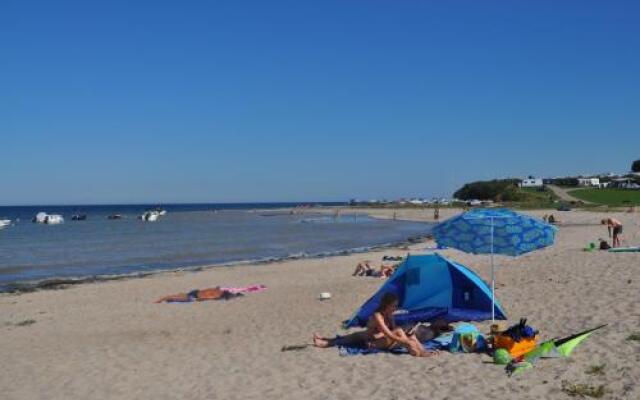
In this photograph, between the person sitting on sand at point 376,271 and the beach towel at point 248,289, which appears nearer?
the beach towel at point 248,289

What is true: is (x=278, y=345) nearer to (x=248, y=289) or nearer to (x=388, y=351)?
(x=388, y=351)

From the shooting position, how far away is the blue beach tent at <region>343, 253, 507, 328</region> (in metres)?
11.7

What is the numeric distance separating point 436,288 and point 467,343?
2.84 m

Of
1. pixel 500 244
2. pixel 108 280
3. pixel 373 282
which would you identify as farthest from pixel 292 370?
pixel 108 280

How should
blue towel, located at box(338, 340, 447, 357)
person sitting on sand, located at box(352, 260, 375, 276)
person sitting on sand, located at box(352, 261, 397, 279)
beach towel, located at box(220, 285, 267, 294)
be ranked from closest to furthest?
blue towel, located at box(338, 340, 447, 357), beach towel, located at box(220, 285, 267, 294), person sitting on sand, located at box(352, 261, 397, 279), person sitting on sand, located at box(352, 260, 375, 276)

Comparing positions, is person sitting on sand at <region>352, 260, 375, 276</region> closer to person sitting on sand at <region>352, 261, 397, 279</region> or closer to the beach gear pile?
person sitting on sand at <region>352, 261, 397, 279</region>

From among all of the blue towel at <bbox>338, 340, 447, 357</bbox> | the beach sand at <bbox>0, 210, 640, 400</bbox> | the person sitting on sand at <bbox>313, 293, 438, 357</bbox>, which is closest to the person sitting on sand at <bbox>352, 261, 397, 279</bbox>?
the beach sand at <bbox>0, 210, 640, 400</bbox>

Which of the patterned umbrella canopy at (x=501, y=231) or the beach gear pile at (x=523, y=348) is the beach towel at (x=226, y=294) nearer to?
the patterned umbrella canopy at (x=501, y=231)

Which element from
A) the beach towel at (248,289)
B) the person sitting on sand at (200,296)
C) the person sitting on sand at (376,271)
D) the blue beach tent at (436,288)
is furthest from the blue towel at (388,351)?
the person sitting on sand at (376,271)

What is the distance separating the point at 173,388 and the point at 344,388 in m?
2.25

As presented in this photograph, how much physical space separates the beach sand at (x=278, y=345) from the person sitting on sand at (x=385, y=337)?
24 centimetres

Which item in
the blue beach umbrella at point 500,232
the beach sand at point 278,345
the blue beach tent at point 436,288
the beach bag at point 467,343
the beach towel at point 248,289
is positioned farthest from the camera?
the beach towel at point 248,289

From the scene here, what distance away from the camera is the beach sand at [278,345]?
767 cm

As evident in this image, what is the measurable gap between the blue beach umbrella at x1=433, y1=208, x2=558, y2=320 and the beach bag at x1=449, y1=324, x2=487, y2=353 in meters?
2.02
